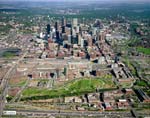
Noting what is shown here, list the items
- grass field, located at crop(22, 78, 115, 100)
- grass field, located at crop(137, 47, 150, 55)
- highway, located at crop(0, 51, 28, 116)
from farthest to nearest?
1. grass field, located at crop(137, 47, 150, 55)
2. grass field, located at crop(22, 78, 115, 100)
3. highway, located at crop(0, 51, 28, 116)

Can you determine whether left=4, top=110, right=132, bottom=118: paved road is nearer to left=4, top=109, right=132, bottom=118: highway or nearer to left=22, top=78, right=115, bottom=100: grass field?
left=4, top=109, right=132, bottom=118: highway

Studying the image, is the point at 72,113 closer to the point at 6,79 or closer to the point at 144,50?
the point at 6,79

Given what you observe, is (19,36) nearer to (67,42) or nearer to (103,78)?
(67,42)

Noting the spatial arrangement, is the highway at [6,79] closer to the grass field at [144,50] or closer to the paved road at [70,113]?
the paved road at [70,113]

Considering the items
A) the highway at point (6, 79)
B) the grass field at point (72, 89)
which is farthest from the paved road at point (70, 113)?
the grass field at point (72, 89)

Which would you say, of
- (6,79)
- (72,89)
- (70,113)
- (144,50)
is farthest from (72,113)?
(144,50)

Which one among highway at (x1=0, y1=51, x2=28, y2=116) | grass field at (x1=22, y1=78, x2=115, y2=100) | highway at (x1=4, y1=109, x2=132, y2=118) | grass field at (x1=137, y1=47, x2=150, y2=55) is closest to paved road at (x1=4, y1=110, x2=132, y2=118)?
highway at (x1=4, y1=109, x2=132, y2=118)

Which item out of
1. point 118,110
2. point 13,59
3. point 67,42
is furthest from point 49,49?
point 118,110

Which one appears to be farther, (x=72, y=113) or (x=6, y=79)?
(x=6, y=79)
